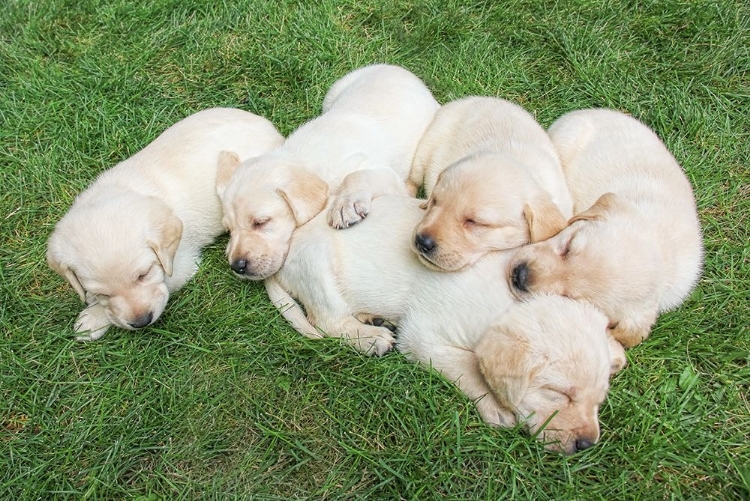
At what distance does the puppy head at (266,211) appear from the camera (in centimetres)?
443

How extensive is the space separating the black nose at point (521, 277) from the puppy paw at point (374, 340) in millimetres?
945

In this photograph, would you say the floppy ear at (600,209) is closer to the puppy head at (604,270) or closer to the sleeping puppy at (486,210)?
the puppy head at (604,270)

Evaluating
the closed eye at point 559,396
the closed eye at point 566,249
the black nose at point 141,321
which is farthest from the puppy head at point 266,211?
the closed eye at point 559,396

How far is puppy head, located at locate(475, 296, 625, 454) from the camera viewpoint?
3404 millimetres

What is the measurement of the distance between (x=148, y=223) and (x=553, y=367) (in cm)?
286

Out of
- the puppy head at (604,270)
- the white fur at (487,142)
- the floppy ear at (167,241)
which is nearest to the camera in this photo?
the puppy head at (604,270)

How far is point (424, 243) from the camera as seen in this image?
3879 mm

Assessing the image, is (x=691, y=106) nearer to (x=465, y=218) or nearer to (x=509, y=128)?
(x=509, y=128)

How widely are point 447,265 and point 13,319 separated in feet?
10.8

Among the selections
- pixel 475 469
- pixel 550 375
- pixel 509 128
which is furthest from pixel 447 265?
pixel 509 128

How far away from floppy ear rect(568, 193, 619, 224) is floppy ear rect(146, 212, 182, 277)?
276 cm

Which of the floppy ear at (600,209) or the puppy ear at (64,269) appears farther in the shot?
the puppy ear at (64,269)

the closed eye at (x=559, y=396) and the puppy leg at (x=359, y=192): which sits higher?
the puppy leg at (x=359, y=192)

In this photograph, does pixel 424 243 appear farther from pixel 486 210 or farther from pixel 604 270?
pixel 604 270
